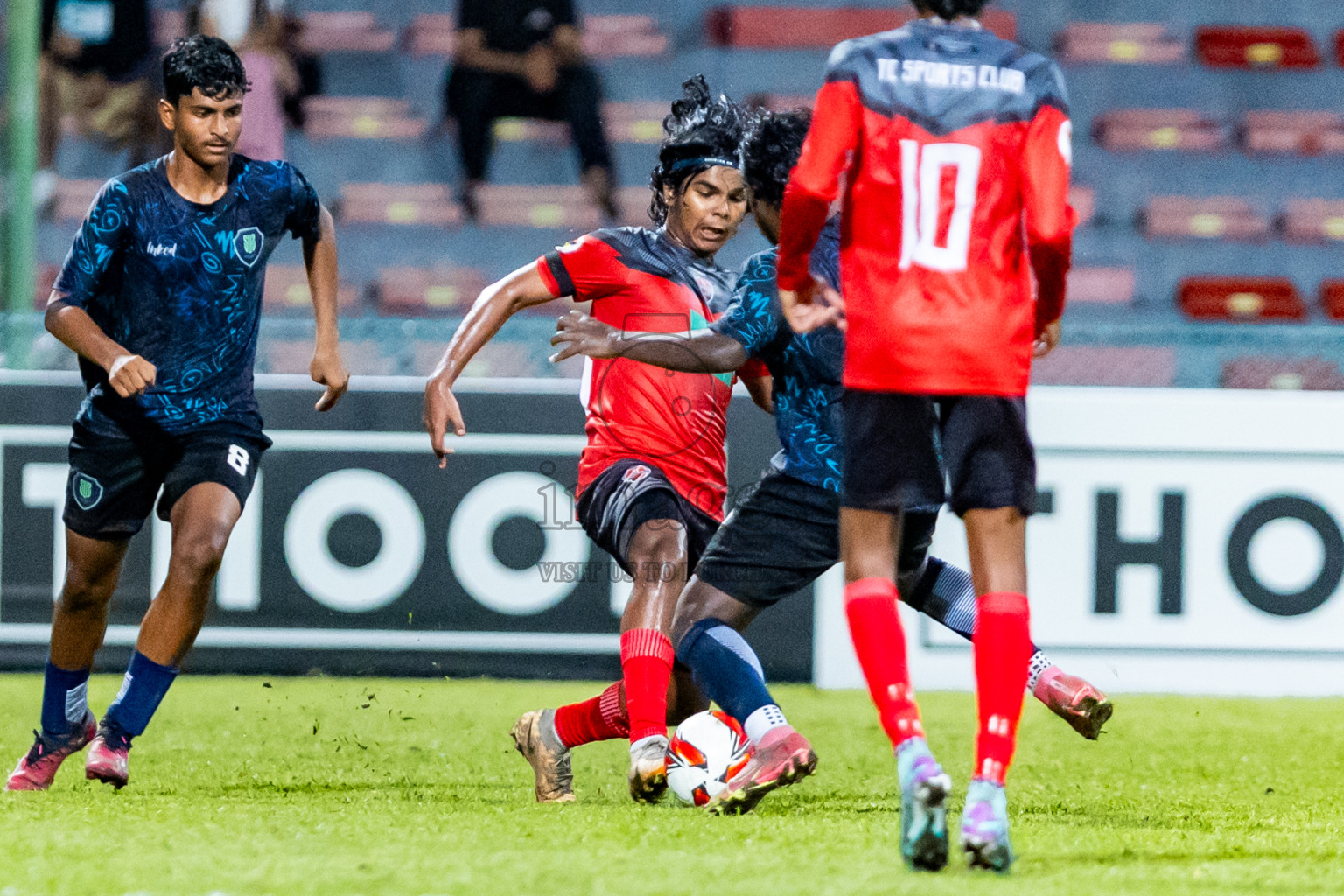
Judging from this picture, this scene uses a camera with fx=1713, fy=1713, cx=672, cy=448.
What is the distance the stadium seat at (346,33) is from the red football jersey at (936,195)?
6.38 m

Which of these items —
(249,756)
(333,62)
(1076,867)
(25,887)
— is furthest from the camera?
(333,62)

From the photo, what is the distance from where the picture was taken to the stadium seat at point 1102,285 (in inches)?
314

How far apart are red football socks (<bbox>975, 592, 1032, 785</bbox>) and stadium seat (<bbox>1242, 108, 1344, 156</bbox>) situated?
21.7ft

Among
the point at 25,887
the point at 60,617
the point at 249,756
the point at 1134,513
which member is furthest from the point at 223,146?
the point at 1134,513

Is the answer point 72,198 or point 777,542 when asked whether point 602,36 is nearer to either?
point 72,198

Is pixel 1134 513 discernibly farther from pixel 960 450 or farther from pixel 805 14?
pixel 805 14

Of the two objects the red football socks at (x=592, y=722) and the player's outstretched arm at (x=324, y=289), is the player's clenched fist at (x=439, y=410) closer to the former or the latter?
the player's outstretched arm at (x=324, y=289)

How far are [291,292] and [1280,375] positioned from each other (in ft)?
14.2

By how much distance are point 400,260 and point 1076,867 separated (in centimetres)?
583

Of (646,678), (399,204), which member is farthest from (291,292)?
(646,678)

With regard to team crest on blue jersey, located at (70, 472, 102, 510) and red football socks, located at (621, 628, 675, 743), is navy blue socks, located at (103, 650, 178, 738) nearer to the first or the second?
team crest on blue jersey, located at (70, 472, 102, 510)

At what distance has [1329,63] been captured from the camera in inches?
362

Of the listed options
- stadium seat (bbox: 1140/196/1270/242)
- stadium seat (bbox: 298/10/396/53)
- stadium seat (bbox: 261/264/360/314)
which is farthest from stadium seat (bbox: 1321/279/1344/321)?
stadium seat (bbox: 298/10/396/53)

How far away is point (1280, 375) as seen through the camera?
6.04m
